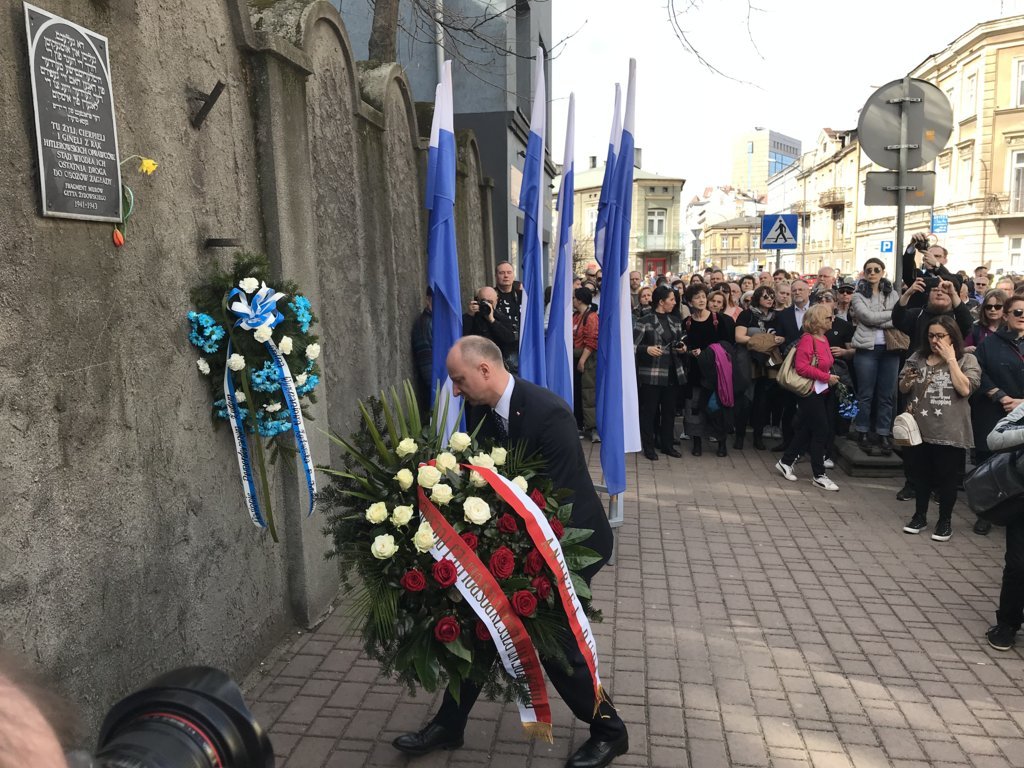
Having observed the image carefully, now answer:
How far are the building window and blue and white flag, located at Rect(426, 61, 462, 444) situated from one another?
159 feet

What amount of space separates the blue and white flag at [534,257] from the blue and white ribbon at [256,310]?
287 centimetres

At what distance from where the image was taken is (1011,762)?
12.7 ft

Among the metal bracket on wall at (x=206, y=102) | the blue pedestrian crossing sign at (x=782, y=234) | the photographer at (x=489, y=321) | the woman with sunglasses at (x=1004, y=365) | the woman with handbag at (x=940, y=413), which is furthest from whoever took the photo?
the blue pedestrian crossing sign at (x=782, y=234)

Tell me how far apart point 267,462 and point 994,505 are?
436 centimetres

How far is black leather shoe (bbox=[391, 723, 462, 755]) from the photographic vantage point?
3867mm

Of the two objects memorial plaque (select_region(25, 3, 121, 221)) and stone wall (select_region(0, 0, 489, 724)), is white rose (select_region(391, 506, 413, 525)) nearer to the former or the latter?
stone wall (select_region(0, 0, 489, 724))

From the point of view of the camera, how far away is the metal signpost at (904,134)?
8.55m

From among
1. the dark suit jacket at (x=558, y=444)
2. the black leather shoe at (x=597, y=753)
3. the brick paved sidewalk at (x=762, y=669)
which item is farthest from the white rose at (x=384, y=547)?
the black leather shoe at (x=597, y=753)

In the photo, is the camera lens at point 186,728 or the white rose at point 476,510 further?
the white rose at point 476,510

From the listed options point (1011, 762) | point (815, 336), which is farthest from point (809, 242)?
point (1011, 762)

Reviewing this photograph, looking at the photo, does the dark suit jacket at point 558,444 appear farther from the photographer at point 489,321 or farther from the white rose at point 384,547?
the photographer at point 489,321

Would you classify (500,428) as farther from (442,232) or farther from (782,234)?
(782,234)

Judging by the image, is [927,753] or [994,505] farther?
[994,505]

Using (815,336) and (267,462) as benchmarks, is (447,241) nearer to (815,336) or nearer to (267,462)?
(267,462)
